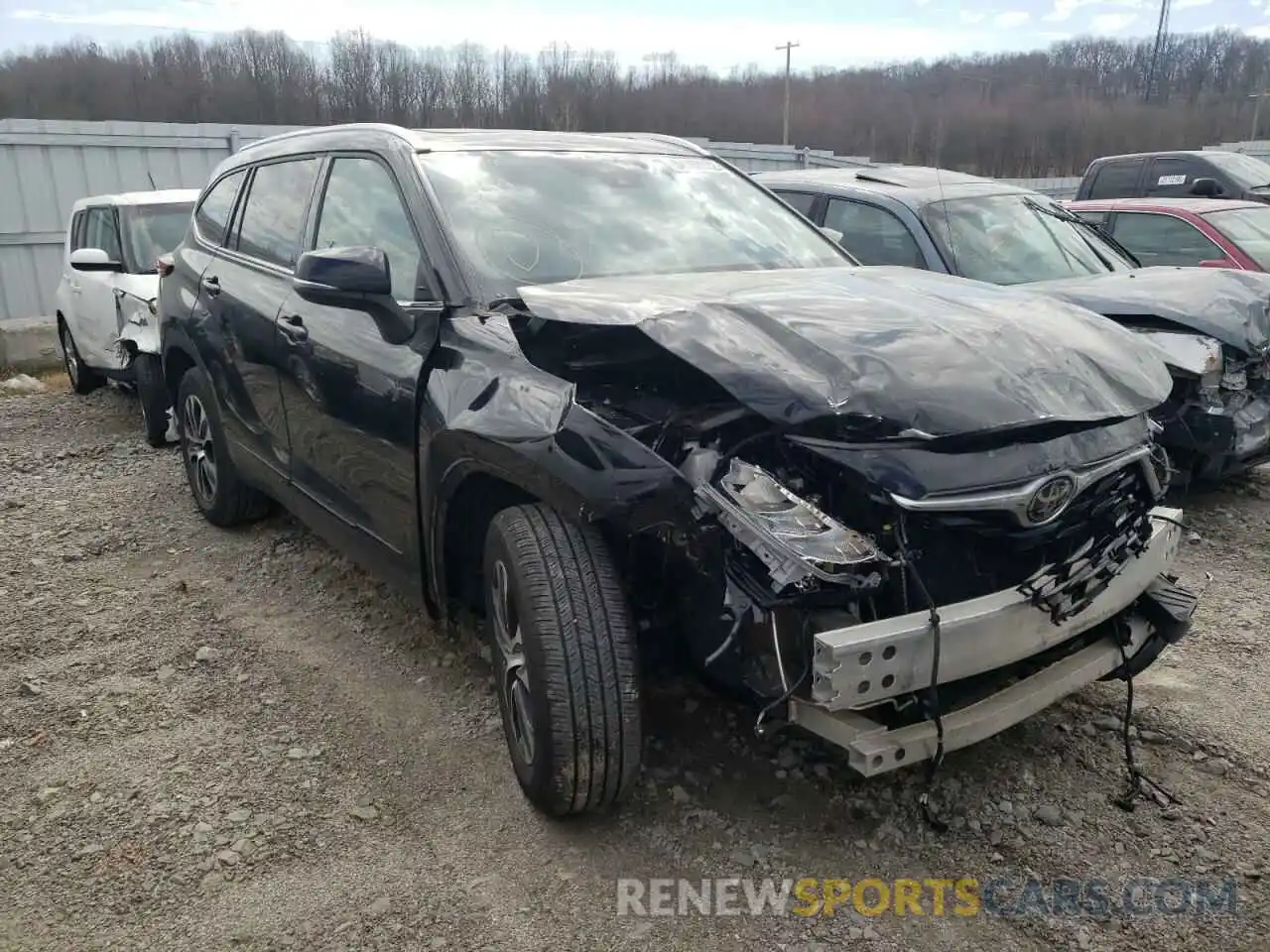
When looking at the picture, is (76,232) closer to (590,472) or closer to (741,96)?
(590,472)

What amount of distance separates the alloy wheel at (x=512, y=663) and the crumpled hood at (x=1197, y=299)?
3797 mm

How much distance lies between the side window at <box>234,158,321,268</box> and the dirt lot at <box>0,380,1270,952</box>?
1522mm

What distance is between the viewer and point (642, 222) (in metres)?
3.49

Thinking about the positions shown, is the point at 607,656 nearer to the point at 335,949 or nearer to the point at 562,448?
the point at 562,448

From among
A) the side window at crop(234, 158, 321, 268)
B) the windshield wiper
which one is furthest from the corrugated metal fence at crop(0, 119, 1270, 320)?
the side window at crop(234, 158, 321, 268)

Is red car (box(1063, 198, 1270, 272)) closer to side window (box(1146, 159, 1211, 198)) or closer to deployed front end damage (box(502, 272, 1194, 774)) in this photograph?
side window (box(1146, 159, 1211, 198))

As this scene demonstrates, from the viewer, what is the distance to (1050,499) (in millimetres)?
2332

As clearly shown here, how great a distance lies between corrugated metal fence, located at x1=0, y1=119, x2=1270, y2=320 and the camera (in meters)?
12.0

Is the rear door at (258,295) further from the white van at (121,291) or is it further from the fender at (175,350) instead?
the white van at (121,291)

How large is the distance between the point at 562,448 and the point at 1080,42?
63394mm

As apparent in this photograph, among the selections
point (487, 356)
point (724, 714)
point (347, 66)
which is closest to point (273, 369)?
point (487, 356)

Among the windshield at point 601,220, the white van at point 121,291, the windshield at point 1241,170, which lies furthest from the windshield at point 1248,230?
the white van at point 121,291

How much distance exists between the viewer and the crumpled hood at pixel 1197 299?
4996 millimetres

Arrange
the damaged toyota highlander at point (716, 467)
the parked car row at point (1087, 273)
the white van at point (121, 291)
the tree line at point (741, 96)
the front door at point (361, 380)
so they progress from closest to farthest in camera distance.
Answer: the damaged toyota highlander at point (716, 467) → the front door at point (361, 380) → the parked car row at point (1087, 273) → the white van at point (121, 291) → the tree line at point (741, 96)
